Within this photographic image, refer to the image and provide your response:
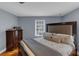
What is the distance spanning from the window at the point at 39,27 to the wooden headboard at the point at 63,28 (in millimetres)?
107

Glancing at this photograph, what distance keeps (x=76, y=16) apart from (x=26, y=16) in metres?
1.13

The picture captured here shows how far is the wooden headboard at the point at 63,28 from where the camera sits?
2.25 metres

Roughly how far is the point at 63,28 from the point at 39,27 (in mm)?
516

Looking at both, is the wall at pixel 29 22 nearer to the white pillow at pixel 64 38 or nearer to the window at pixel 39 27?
the window at pixel 39 27

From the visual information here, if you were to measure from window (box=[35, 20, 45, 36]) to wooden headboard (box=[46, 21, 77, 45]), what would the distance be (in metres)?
0.11

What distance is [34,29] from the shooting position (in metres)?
2.17

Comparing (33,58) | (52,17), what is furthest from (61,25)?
(33,58)

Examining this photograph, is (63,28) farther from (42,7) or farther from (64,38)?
(42,7)

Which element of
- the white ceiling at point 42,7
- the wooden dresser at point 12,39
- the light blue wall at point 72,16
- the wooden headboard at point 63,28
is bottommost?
the wooden dresser at point 12,39

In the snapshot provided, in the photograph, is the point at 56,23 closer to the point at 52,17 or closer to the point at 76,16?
the point at 52,17

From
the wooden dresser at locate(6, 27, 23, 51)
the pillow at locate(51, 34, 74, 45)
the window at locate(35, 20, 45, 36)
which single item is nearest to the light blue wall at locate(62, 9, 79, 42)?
the pillow at locate(51, 34, 74, 45)

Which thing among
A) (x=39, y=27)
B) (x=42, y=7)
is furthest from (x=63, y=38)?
(x=42, y=7)

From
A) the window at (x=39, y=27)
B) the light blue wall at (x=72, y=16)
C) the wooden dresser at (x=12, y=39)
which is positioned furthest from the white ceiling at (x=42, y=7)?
the wooden dresser at (x=12, y=39)

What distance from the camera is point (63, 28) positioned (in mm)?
2326
